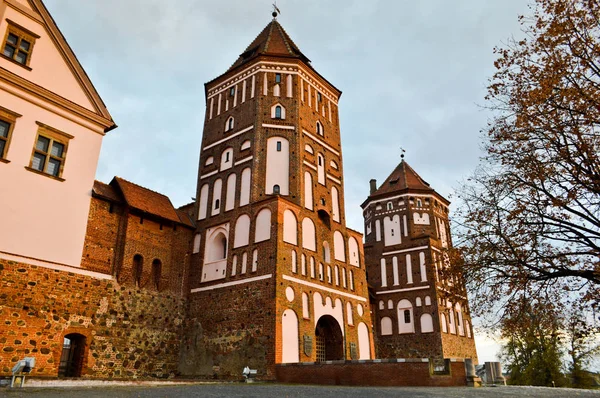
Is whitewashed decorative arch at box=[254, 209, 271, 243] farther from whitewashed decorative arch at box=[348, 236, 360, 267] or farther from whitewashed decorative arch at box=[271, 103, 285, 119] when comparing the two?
whitewashed decorative arch at box=[348, 236, 360, 267]

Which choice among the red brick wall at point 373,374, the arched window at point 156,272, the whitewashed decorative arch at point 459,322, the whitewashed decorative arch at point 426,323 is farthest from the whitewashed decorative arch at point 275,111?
the whitewashed decorative arch at point 459,322

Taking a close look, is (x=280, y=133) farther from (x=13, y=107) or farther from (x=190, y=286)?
(x=13, y=107)

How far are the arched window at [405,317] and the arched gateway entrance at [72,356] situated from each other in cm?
2214

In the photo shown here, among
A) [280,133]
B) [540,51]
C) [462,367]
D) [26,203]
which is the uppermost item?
[280,133]

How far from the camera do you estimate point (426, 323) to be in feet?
104

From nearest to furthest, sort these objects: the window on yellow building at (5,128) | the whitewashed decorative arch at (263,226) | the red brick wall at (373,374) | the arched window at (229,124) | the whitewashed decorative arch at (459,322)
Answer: the red brick wall at (373,374), the window on yellow building at (5,128), the whitewashed decorative arch at (263,226), the arched window at (229,124), the whitewashed decorative arch at (459,322)

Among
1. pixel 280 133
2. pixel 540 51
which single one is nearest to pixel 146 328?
pixel 280 133

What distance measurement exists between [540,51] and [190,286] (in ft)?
62.2

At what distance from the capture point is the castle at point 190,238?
16.5 m

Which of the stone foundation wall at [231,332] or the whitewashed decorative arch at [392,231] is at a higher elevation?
the whitewashed decorative arch at [392,231]

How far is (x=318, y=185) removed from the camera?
2506cm

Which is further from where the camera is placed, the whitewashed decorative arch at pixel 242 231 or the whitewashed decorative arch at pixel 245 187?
the whitewashed decorative arch at pixel 245 187

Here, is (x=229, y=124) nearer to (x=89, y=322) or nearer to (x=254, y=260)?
(x=254, y=260)

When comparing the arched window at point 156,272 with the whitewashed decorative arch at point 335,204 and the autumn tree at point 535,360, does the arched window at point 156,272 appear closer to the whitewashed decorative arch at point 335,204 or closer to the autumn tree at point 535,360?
the whitewashed decorative arch at point 335,204
